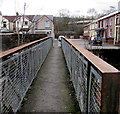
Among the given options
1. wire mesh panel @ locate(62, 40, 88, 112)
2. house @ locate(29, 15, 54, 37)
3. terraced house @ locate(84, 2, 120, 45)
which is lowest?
wire mesh panel @ locate(62, 40, 88, 112)

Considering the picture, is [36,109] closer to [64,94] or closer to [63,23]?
[64,94]

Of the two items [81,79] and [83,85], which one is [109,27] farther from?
[83,85]

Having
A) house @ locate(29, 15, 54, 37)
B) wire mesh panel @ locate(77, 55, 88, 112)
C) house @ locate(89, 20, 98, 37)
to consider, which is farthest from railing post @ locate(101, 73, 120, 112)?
house @ locate(29, 15, 54, 37)

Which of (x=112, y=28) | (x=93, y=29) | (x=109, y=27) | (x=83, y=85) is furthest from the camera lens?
(x=93, y=29)

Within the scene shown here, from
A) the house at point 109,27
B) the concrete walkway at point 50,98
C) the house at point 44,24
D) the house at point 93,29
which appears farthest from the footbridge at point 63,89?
the house at point 44,24

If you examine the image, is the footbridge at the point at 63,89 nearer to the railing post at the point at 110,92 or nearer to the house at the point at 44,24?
the railing post at the point at 110,92

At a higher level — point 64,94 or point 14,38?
point 14,38

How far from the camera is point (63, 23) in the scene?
209 feet

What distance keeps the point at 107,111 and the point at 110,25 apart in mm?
27850

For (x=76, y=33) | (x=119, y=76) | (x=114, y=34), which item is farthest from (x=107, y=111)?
(x=76, y=33)

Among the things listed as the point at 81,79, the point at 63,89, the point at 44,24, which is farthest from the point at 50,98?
the point at 44,24

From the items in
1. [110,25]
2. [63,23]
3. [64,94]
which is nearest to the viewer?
[64,94]

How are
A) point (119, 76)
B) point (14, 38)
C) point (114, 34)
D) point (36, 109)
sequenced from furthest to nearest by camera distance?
point (114, 34)
point (14, 38)
point (36, 109)
point (119, 76)

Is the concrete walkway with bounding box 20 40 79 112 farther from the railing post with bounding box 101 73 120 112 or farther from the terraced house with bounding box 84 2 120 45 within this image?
the terraced house with bounding box 84 2 120 45
